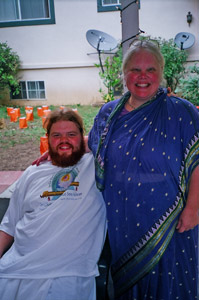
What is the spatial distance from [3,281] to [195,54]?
6.91 metres

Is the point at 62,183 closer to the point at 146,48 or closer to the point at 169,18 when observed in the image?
the point at 146,48

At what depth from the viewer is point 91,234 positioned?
59.7 inches

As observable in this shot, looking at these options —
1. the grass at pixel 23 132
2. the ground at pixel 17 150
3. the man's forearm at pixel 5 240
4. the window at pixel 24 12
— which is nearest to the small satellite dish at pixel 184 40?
the grass at pixel 23 132

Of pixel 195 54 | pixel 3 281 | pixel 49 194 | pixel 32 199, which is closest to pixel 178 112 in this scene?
pixel 49 194

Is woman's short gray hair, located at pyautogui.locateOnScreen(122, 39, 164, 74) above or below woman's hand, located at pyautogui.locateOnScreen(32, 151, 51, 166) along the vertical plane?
above

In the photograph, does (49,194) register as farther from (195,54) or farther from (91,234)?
(195,54)

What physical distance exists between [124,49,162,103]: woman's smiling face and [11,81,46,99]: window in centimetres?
697

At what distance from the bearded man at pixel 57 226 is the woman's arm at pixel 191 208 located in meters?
0.42

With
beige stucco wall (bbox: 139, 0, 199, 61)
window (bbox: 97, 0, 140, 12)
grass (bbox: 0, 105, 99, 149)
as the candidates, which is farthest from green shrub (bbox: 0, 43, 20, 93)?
beige stucco wall (bbox: 139, 0, 199, 61)

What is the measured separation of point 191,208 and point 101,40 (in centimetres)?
589

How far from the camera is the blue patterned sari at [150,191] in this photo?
1368mm

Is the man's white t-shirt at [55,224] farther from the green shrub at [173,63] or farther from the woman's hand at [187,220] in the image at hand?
the green shrub at [173,63]

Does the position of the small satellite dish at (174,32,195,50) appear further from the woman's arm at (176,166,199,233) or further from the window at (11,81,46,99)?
the woman's arm at (176,166,199,233)

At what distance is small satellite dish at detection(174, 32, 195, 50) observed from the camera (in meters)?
6.49
